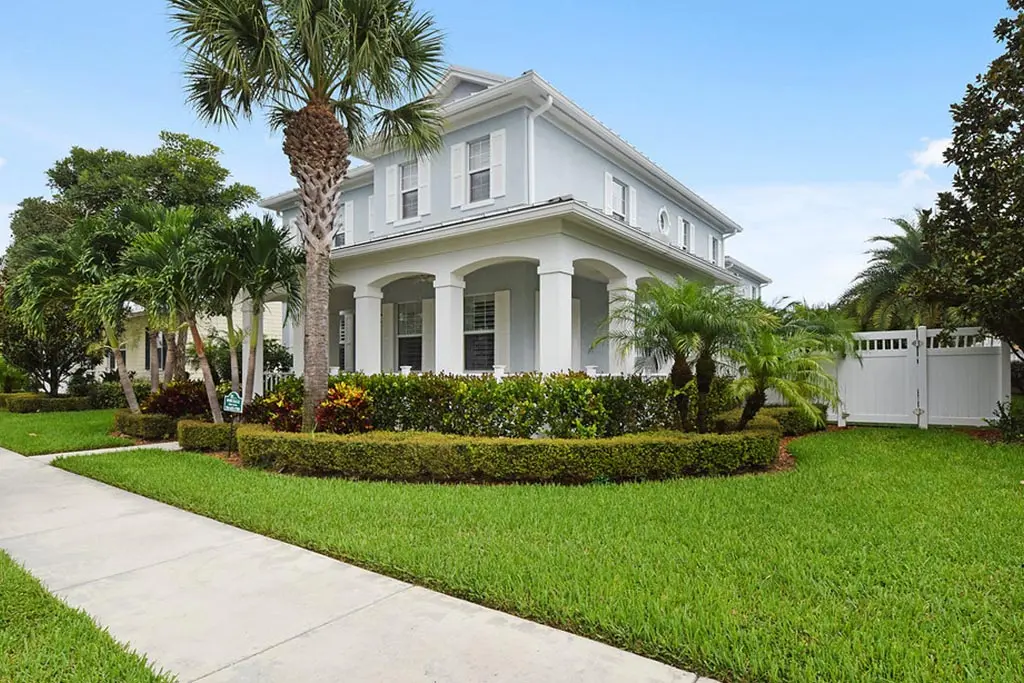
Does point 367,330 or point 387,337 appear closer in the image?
point 367,330

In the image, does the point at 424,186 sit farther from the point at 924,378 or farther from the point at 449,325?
the point at 924,378

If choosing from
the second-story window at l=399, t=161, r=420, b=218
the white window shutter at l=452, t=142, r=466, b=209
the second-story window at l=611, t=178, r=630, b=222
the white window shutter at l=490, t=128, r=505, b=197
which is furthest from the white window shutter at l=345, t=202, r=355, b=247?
the second-story window at l=611, t=178, r=630, b=222

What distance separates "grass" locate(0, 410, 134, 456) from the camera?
11109 mm

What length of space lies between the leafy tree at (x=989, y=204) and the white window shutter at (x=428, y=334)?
10.4m

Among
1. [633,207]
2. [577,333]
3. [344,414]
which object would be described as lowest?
[344,414]

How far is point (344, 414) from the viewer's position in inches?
354

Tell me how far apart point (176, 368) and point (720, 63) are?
15.4 metres

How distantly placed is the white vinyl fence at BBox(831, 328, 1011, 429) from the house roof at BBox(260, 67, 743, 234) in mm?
6880

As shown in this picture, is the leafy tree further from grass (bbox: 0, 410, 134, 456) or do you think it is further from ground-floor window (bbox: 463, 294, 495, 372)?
grass (bbox: 0, 410, 134, 456)

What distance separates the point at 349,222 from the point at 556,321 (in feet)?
31.4

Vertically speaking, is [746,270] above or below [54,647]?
above

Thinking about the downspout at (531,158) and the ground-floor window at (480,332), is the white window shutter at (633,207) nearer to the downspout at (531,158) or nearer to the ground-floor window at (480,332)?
the downspout at (531,158)

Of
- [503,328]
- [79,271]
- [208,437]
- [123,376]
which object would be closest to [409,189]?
[503,328]

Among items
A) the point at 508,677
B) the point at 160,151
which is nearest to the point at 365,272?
the point at 508,677
